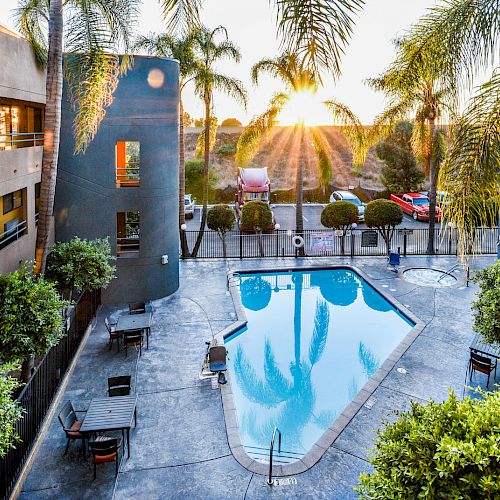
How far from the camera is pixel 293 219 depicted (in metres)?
32.6

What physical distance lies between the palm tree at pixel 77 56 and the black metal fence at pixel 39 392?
1.91 metres

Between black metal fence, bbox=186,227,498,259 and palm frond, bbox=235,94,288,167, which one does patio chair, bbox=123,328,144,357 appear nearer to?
black metal fence, bbox=186,227,498,259

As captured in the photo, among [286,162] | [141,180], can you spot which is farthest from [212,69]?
[286,162]

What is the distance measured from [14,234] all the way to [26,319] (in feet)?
14.7

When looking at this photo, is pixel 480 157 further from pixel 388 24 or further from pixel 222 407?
pixel 222 407

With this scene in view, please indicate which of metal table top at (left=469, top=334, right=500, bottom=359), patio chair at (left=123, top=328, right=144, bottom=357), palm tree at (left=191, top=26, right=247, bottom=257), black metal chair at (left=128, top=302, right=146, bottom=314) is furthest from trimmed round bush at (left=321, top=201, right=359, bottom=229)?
patio chair at (left=123, top=328, right=144, bottom=357)

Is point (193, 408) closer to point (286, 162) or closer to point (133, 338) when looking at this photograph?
point (133, 338)

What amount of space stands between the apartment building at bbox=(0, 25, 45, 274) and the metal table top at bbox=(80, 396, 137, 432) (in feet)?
13.6

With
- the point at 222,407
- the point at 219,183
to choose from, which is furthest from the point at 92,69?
the point at 219,183

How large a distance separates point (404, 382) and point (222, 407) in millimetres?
4045

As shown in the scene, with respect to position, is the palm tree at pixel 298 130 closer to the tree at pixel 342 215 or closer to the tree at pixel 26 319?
the tree at pixel 342 215

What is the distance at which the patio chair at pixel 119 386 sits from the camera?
31.0ft

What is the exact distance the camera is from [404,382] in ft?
35.7

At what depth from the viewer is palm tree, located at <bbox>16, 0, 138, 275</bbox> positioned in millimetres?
9852
